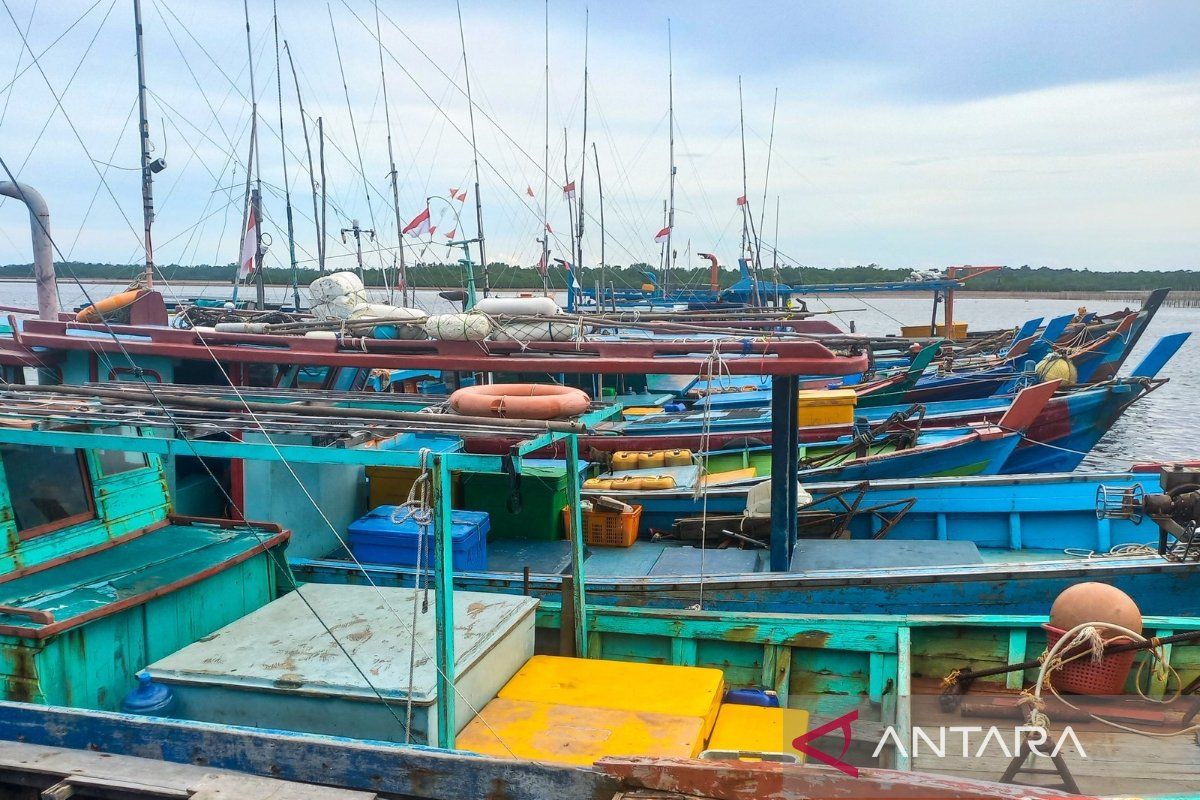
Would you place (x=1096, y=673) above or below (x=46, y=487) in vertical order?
below

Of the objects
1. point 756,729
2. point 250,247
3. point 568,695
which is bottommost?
point 756,729

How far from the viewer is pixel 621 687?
5.34 m

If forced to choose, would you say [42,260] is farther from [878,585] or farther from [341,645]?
[878,585]

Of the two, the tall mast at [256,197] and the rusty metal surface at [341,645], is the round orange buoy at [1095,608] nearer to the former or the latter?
the rusty metal surface at [341,645]

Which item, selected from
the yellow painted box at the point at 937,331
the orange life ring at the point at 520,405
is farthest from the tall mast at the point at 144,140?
the yellow painted box at the point at 937,331

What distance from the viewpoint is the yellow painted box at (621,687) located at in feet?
16.6

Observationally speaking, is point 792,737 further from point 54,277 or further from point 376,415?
point 54,277

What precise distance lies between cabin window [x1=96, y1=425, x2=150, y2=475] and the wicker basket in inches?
261

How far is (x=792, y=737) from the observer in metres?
5.21

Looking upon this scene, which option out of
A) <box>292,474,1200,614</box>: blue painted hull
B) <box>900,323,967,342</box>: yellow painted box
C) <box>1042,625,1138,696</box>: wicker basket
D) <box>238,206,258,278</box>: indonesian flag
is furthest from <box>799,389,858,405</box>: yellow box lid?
<box>900,323,967,342</box>: yellow painted box

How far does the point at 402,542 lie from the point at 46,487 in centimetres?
293

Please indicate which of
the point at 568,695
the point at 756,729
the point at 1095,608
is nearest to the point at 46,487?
the point at 568,695

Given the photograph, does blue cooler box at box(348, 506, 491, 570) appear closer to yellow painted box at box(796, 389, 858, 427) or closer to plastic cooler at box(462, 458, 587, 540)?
plastic cooler at box(462, 458, 587, 540)

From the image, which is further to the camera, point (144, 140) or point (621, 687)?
point (144, 140)
